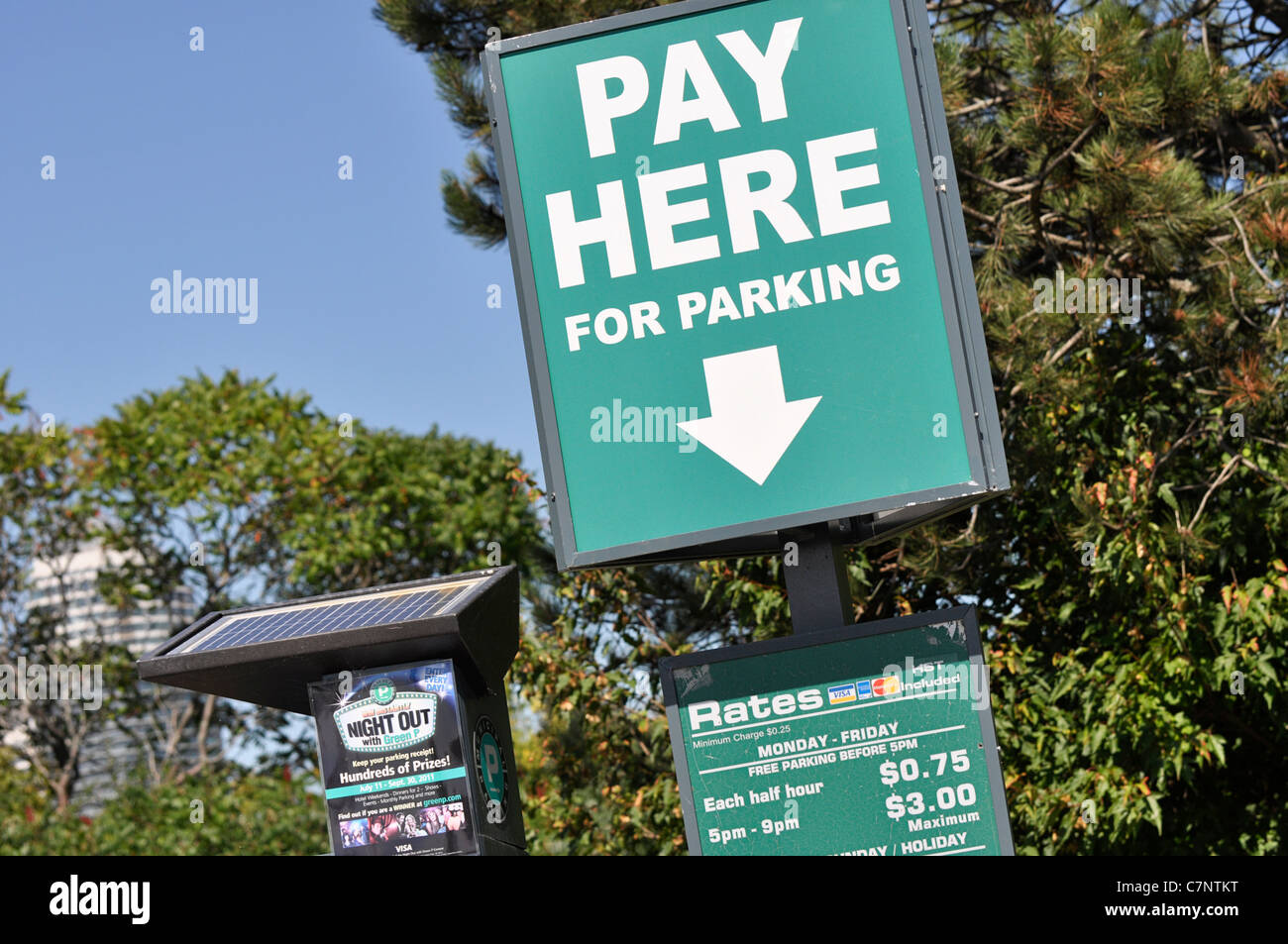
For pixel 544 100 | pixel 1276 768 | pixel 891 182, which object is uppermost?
pixel 544 100

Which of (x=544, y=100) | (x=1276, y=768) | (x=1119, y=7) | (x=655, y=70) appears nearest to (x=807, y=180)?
(x=655, y=70)

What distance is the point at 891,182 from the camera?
3.47 m

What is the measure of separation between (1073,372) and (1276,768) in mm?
2493

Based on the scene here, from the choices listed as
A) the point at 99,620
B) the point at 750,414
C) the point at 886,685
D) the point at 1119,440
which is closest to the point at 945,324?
the point at 750,414

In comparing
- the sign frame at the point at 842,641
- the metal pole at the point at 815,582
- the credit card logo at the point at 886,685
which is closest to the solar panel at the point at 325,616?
the sign frame at the point at 842,641

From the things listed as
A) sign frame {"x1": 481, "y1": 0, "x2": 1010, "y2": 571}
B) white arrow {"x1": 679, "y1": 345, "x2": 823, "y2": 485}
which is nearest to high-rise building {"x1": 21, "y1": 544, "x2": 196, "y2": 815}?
sign frame {"x1": 481, "y1": 0, "x2": 1010, "y2": 571}

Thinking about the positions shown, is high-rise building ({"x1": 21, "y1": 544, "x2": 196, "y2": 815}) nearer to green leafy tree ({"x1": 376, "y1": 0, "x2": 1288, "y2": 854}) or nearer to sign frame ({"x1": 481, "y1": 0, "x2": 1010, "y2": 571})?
green leafy tree ({"x1": 376, "y1": 0, "x2": 1288, "y2": 854})

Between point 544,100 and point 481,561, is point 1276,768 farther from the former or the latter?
point 481,561

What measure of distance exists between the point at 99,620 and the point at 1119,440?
469 inches

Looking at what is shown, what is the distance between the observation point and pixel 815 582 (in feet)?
11.7

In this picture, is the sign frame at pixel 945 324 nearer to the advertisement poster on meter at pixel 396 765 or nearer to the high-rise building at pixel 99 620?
the advertisement poster on meter at pixel 396 765

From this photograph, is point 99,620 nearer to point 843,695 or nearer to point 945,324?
point 843,695
